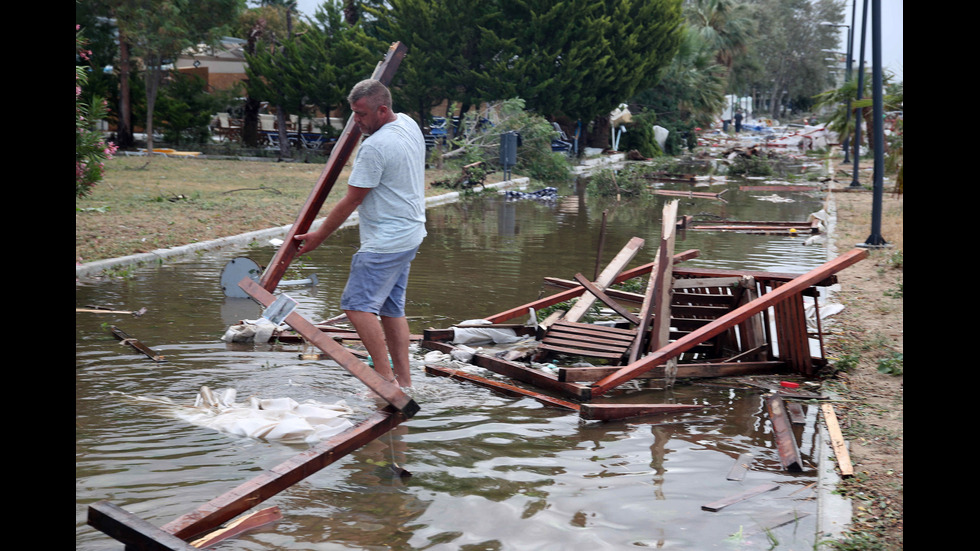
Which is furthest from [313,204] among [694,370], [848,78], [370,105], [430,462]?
[848,78]

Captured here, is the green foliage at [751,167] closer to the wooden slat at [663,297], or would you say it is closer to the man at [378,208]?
the wooden slat at [663,297]

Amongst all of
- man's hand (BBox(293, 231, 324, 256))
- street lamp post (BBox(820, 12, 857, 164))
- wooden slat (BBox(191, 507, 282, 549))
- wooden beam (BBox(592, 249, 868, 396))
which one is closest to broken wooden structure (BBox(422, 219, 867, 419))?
wooden beam (BBox(592, 249, 868, 396))

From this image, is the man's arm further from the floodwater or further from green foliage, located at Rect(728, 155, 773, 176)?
green foliage, located at Rect(728, 155, 773, 176)

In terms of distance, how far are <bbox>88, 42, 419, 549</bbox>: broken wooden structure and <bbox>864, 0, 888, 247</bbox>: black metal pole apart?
1092 centimetres

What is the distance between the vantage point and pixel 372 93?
204 inches

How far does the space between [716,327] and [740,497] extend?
1964 mm

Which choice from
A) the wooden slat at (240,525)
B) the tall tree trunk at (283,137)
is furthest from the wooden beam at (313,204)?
the tall tree trunk at (283,137)

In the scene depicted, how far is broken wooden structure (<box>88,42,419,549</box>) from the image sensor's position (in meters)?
3.13

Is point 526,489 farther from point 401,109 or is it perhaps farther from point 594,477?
point 401,109

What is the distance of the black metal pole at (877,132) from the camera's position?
557 inches

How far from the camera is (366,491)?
415 centimetres

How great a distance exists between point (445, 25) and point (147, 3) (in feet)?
37.5

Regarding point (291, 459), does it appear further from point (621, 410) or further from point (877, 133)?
point (877, 133)

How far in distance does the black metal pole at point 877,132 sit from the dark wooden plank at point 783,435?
9669 mm
